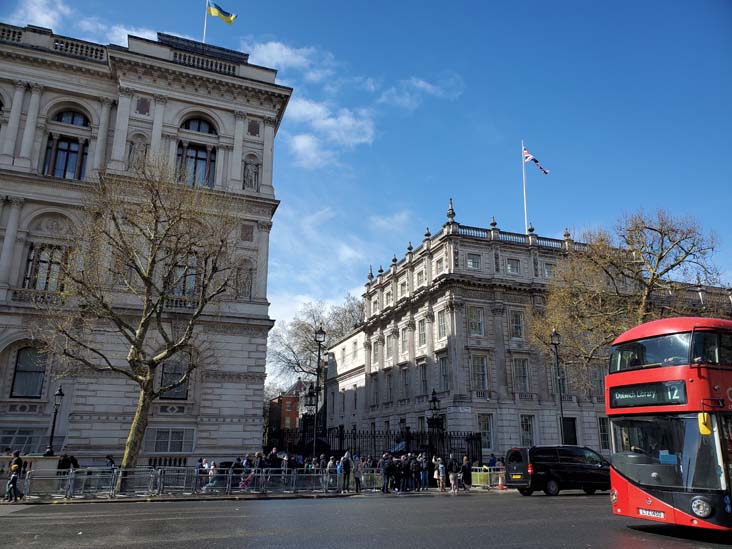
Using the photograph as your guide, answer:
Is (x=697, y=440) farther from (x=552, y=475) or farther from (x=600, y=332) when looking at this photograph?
(x=600, y=332)

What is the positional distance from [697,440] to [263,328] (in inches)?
855

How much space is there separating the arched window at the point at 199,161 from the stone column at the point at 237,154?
3.98 ft

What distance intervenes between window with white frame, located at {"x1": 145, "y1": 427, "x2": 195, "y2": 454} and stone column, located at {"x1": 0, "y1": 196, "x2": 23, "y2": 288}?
32.9 feet

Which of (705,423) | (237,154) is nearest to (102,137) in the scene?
(237,154)

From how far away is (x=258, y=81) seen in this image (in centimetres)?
3216

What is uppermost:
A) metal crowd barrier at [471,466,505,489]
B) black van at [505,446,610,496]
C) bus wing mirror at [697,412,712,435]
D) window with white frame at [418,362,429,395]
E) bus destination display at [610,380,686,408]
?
window with white frame at [418,362,429,395]

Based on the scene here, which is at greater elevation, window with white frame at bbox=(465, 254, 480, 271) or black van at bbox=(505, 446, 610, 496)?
window with white frame at bbox=(465, 254, 480, 271)

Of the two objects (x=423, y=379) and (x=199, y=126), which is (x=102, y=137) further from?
(x=423, y=379)

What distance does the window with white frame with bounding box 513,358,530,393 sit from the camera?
4019cm

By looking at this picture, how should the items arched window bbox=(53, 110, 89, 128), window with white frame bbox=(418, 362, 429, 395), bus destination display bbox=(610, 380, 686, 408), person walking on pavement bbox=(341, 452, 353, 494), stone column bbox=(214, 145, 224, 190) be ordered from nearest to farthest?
bus destination display bbox=(610, 380, 686, 408)
person walking on pavement bbox=(341, 452, 353, 494)
arched window bbox=(53, 110, 89, 128)
stone column bbox=(214, 145, 224, 190)
window with white frame bbox=(418, 362, 429, 395)

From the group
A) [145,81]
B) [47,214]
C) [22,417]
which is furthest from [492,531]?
[145,81]

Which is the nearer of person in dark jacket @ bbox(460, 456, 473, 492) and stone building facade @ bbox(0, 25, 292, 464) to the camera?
stone building facade @ bbox(0, 25, 292, 464)

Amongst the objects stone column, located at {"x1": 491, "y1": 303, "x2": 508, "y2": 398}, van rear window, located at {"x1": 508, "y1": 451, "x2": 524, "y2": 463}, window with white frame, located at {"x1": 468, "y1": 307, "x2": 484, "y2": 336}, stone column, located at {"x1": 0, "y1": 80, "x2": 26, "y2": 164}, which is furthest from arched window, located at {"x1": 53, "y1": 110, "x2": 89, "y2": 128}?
stone column, located at {"x1": 491, "y1": 303, "x2": 508, "y2": 398}

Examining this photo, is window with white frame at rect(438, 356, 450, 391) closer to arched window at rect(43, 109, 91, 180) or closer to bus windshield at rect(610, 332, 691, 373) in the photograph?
arched window at rect(43, 109, 91, 180)
